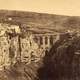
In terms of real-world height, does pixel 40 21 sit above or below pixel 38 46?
above

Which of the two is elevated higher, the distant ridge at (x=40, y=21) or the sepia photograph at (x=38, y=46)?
the distant ridge at (x=40, y=21)

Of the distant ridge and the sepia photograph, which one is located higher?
the distant ridge

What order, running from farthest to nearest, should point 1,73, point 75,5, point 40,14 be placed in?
1. point 75,5
2. point 40,14
3. point 1,73

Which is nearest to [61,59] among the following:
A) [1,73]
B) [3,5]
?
[1,73]

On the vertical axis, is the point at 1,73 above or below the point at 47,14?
below

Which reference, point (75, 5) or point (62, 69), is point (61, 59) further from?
point (75, 5)

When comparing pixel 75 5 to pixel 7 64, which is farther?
pixel 75 5

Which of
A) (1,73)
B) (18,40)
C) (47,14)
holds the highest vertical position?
(47,14)

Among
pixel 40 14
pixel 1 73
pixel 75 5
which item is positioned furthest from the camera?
pixel 75 5
